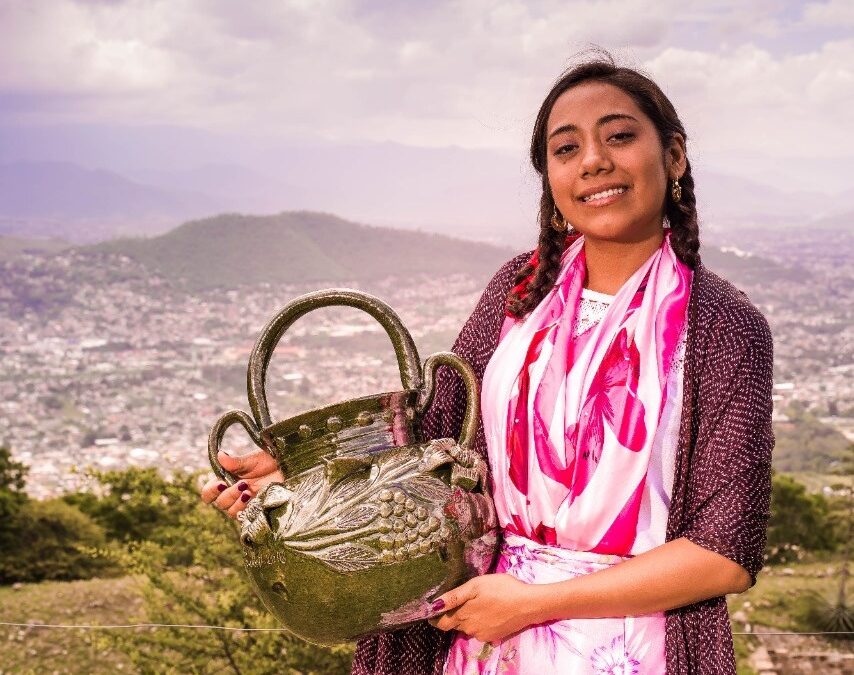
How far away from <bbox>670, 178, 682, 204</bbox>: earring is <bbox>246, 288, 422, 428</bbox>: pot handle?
0.55m

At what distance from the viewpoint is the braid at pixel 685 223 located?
5.55 ft

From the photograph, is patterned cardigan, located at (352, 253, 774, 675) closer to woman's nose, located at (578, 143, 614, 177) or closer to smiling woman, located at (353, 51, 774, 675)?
smiling woman, located at (353, 51, 774, 675)

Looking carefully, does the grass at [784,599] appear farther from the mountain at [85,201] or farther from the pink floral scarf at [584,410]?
the mountain at [85,201]

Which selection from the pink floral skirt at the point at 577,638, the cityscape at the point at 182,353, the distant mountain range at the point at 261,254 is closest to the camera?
the pink floral skirt at the point at 577,638

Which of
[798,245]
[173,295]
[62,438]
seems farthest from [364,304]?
[173,295]

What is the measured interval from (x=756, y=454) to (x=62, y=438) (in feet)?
92.2

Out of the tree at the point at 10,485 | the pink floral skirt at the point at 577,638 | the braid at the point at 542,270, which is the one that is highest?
the braid at the point at 542,270

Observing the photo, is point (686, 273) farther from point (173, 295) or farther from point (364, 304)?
point (173, 295)

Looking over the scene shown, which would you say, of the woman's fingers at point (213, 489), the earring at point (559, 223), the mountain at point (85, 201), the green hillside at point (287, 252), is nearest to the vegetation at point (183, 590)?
the woman's fingers at point (213, 489)

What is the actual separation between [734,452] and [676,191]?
0.50m

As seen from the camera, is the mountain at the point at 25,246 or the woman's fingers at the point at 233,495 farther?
the mountain at the point at 25,246

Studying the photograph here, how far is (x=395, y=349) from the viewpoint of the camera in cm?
164

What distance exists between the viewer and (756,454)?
1501mm

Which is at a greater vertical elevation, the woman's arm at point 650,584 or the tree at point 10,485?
the woman's arm at point 650,584
